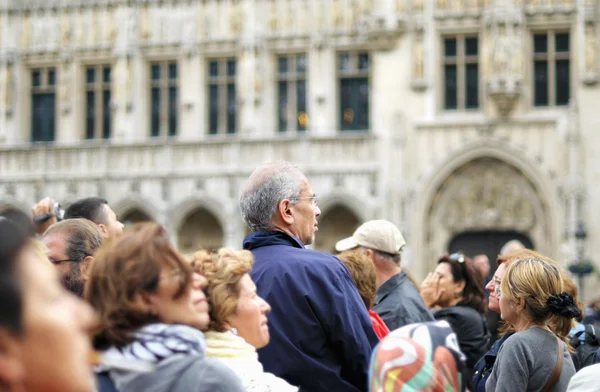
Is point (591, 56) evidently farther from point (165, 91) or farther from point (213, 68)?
point (165, 91)

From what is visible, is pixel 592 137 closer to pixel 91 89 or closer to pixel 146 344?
pixel 91 89

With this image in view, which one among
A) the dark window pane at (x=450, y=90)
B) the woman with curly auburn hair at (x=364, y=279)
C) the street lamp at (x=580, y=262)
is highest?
the dark window pane at (x=450, y=90)

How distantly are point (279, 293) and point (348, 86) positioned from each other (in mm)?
17272

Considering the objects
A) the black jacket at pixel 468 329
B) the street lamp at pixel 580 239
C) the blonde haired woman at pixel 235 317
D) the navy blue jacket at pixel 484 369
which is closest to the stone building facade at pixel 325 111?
the street lamp at pixel 580 239

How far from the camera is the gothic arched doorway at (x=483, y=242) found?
1931 cm

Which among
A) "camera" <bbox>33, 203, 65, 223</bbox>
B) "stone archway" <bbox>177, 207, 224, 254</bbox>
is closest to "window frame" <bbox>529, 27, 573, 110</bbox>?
"stone archway" <bbox>177, 207, 224, 254</bbox>

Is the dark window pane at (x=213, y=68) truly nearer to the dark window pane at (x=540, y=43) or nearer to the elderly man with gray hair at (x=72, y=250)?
the dark window pane at (x=540, y=43)

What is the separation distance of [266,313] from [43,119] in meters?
20.2

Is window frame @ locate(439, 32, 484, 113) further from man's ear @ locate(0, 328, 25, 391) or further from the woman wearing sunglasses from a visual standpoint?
man's ear @ locate(0, 328, 25, 391)

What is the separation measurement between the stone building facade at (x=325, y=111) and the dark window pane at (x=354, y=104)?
3 cm

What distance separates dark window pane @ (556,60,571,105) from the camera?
63.1 ft

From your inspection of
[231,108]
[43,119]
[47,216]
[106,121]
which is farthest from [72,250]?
[43,119]

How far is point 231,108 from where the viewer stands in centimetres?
2133

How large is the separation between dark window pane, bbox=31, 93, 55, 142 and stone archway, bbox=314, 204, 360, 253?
23.3 feet
